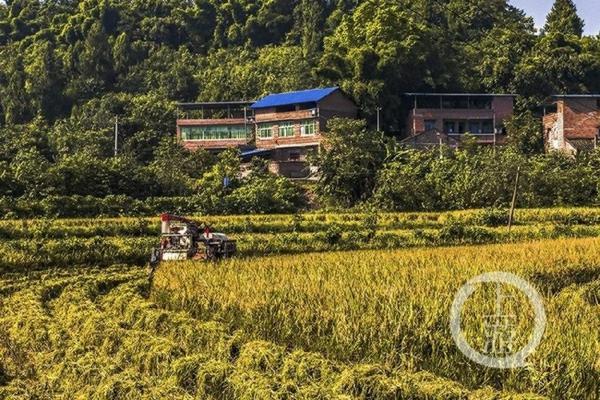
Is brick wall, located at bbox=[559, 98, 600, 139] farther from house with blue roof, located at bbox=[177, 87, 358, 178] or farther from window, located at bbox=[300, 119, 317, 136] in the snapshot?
window, located at bbox=[300, 119, 317, 136]

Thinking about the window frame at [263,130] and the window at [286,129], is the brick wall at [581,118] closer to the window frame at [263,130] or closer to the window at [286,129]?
the window at [286,129]

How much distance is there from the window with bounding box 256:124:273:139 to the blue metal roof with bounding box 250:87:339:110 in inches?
51.9

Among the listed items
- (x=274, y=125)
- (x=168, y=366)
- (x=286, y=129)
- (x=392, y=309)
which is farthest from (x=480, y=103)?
(x=168, y=366)

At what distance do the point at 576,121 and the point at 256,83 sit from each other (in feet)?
76.4

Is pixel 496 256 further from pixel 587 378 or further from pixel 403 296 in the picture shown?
pixel 587 378

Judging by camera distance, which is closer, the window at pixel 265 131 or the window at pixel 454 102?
the window at pixel 265 131

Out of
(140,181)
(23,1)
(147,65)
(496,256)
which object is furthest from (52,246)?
(23,1)

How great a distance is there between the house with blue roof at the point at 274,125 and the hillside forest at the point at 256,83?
205 cm

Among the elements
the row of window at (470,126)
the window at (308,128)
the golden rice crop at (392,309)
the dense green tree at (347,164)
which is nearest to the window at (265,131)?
the window at (308,128)

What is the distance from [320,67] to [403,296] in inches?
1430

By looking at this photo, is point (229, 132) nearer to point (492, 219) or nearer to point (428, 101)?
point (428, 101)

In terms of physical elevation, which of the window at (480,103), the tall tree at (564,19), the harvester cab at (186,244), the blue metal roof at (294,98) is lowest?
the harvester cab at (186,244)

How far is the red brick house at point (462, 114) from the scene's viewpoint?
139 feet

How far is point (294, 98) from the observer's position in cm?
4059
